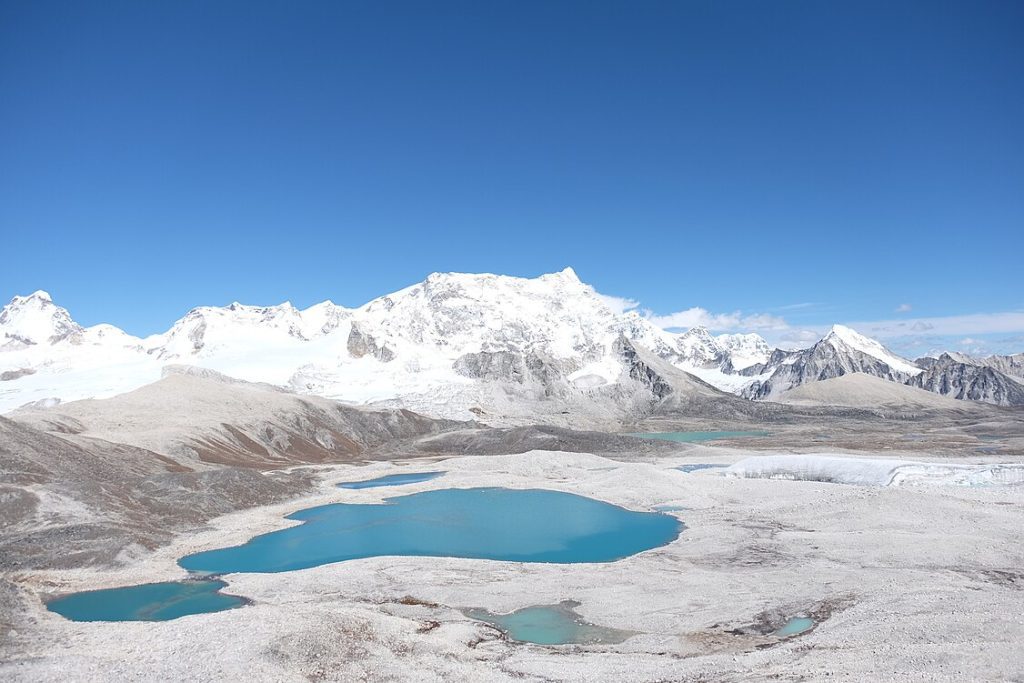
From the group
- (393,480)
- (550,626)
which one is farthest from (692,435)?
(550,626)

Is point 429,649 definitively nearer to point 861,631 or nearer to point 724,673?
point 724,673

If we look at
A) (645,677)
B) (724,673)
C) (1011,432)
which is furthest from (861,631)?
(1011,432)

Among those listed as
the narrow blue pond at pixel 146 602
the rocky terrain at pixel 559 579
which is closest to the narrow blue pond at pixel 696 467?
the rocky terrain at pixel 559 579

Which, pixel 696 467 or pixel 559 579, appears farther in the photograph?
pixel 696 467

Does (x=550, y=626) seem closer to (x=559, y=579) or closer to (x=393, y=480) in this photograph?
(x=559, y=579)

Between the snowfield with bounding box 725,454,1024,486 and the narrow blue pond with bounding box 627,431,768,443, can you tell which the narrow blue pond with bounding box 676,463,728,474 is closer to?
the snowfield with bounding box 725,454,1024,486

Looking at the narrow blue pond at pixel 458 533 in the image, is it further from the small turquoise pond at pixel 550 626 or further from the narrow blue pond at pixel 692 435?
the narrow blue pond at pixel 692 435
